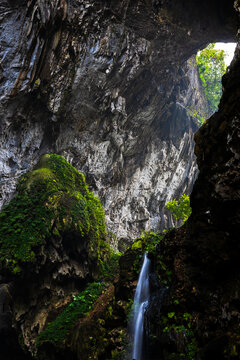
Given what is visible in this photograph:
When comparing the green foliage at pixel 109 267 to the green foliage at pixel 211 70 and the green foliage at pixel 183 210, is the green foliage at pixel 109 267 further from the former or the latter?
the green foliage at pixel 211 70

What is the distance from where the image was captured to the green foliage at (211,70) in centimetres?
2488

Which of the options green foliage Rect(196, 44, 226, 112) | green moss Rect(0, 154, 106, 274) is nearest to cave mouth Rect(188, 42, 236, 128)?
green foliage Rect(196, 44, 226, 112)

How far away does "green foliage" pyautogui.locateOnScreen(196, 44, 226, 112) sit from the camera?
24.9 meters

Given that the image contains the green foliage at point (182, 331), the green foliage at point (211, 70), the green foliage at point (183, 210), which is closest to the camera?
the green foliage at point (182, 331)

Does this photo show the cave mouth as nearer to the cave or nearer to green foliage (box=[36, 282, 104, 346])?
the cave

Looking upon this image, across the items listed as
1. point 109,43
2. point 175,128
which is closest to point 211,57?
point 175,128

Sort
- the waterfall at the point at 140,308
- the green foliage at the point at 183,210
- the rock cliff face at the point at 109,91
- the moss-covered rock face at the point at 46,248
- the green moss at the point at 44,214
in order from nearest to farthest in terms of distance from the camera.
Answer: the waterfall at the point at 140,308 < the moss-covered rock face at the point at 46,248 < the green moss at the point at 44,214 < the rock cliff face at the point at 109,91 < the green foliage at the point at 183,210

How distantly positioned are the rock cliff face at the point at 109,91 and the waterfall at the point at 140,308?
627cm

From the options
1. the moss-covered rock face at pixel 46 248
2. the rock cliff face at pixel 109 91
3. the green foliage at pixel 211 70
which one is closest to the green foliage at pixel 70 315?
the moss-covered rock face at pixel 46 248

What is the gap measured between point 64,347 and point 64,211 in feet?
14.3

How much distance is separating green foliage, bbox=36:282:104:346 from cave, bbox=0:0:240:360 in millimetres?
482

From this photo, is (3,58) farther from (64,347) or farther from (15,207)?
(64,347)

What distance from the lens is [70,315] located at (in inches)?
327

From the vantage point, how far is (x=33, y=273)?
807 centimetres
